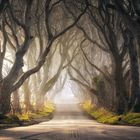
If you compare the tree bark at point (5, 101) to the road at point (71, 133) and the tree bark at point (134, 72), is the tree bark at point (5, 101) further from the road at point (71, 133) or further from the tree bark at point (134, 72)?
the tree bark at point (134, 72)

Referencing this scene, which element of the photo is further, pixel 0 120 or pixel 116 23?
pixel 116 23

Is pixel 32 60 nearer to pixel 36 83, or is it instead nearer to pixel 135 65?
pixel 36 83

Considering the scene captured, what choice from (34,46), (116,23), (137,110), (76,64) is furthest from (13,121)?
(76,64)

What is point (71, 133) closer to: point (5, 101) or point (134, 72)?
point (5, 101)

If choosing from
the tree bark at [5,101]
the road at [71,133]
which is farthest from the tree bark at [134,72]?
the tree bark at [5,101]

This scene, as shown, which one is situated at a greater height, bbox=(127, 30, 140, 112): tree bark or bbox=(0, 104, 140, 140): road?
bbox=(127, 30, 140, 112): tree bark

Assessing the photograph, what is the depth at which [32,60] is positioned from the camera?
173 ft

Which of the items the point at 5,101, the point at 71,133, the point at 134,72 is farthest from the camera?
the point at 134,72

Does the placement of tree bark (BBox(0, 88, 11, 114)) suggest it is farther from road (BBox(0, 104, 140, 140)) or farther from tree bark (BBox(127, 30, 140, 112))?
tree bark (BBox(127, 30, 140, 112))

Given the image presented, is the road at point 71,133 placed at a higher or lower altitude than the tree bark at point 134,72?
lower

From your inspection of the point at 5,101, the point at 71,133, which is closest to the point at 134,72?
the point at 5,101

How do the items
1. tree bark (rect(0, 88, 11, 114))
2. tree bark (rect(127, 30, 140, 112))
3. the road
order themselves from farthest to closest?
tree bark (rect(127, 30, 140, 112))
tree bark (rect(0, 88, 11, 114))
the road

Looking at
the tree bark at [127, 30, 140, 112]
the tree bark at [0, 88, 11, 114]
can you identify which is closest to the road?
the tree bark at [0, 88, 11, 114]

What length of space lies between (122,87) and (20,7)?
9910 mm
